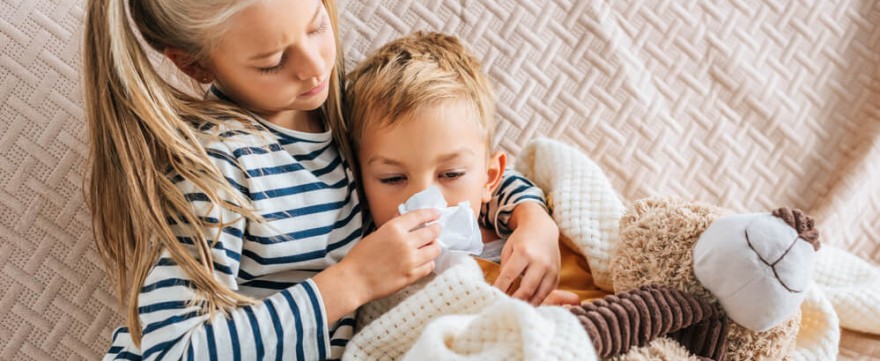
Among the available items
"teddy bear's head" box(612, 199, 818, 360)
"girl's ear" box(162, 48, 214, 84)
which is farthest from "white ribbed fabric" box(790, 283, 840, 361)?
"girl's ear" box(162, 48, 214, 84)

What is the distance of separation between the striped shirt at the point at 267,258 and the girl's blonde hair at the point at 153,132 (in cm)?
2

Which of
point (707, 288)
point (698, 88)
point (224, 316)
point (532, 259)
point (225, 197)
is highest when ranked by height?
point (698, 88)

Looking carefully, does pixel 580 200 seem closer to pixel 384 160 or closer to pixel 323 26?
pixel 384 160

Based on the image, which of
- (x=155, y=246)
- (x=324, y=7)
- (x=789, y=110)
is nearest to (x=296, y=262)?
(x=155, y=246)

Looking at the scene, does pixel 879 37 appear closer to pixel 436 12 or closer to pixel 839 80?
pixel 839 80

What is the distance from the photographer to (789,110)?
132 centimetres

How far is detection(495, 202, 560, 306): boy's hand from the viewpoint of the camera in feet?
3.20

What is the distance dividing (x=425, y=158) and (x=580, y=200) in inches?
10.3

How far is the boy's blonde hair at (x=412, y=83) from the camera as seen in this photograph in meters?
0.96

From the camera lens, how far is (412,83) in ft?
3.18

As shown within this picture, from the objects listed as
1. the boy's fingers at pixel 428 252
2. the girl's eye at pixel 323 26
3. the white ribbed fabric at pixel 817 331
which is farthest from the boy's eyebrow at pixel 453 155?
the white ribbed fabric at pixel 817 331

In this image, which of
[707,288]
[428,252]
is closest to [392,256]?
[428,252]

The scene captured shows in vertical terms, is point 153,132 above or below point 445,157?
below

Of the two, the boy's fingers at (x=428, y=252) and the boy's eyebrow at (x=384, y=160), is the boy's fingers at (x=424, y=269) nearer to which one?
the boy's fingers at (x=428, y=252)
